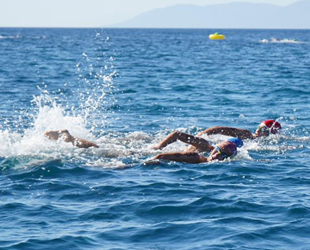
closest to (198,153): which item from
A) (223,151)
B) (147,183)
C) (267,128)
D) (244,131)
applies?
(223,151)

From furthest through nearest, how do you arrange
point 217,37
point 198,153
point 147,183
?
point 217,37, point 198,153, point 147,183

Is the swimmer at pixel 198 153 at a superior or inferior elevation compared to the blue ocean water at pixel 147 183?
superior

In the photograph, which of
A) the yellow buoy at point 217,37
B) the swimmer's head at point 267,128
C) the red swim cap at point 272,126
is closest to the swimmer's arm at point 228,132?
the swimmer's head at point 267,128

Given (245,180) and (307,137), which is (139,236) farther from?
(307,137)

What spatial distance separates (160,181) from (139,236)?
3267 millimetres

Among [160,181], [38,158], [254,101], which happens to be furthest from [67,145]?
[254,101]

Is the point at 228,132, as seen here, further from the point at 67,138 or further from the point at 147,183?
the point at 147,183

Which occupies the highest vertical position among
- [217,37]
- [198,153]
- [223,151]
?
[223,151]

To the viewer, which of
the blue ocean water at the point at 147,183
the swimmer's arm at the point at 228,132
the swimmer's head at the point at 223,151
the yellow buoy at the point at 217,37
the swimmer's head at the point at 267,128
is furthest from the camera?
the yellow buoy at the point at 217,37

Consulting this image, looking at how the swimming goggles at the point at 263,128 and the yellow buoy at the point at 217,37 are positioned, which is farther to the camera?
the yellow buoy at the point at 217,37

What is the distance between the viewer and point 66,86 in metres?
32.7

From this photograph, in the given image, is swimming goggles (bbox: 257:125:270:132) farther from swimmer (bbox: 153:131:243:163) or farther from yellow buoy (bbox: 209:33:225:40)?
yellow buoy (bbox: 209:33:225:40)

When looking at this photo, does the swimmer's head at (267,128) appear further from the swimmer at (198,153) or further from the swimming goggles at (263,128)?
the swimmer at (198,153)

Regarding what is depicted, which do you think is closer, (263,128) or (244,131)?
(244,131)
